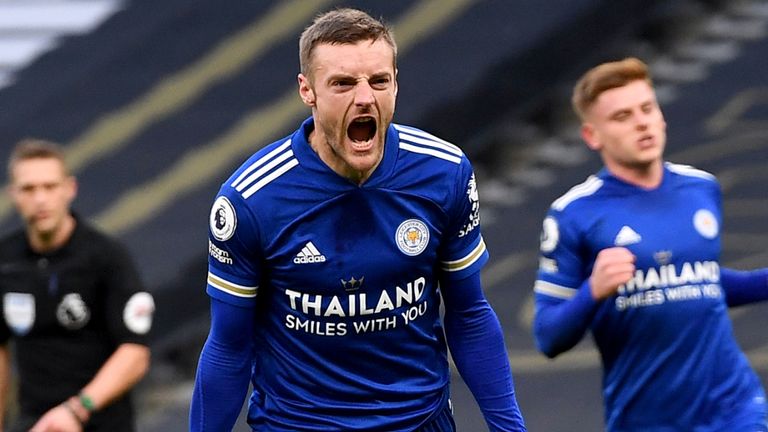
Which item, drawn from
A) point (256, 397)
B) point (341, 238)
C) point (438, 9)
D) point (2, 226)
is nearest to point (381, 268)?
point (341, 238)

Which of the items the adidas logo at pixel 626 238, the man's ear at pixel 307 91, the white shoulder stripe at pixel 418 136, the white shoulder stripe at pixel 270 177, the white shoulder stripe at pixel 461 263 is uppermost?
the man's ear at pixel 307 91

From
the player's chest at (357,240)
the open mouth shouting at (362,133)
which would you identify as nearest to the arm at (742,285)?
the player's chest at (357,240)

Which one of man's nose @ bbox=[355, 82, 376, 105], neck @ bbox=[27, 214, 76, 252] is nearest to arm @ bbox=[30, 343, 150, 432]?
neck @ bbox=[27, 214, 76, 252]

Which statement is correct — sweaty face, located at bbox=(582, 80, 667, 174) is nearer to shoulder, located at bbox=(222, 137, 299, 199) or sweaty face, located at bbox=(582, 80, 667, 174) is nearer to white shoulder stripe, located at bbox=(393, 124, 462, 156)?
white shoulder stripe, located at bbox=(393, 124, 462, 156)

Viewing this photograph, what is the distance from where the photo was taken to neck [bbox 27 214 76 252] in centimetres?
634

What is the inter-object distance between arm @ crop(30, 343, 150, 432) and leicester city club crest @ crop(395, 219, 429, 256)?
211 centimetres

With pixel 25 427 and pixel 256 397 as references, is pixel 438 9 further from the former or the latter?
pixel 256 397

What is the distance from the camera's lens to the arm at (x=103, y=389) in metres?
6.00

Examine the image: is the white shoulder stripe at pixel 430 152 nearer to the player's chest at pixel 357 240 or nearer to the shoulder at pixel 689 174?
the player's chest at pixel 357 240

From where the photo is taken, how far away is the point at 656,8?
13.6 meters

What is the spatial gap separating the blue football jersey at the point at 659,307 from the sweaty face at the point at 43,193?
196cm

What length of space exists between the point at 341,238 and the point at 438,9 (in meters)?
9.38

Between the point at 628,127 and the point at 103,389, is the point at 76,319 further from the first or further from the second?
the point at 628,127

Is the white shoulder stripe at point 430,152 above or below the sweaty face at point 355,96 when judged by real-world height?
below
